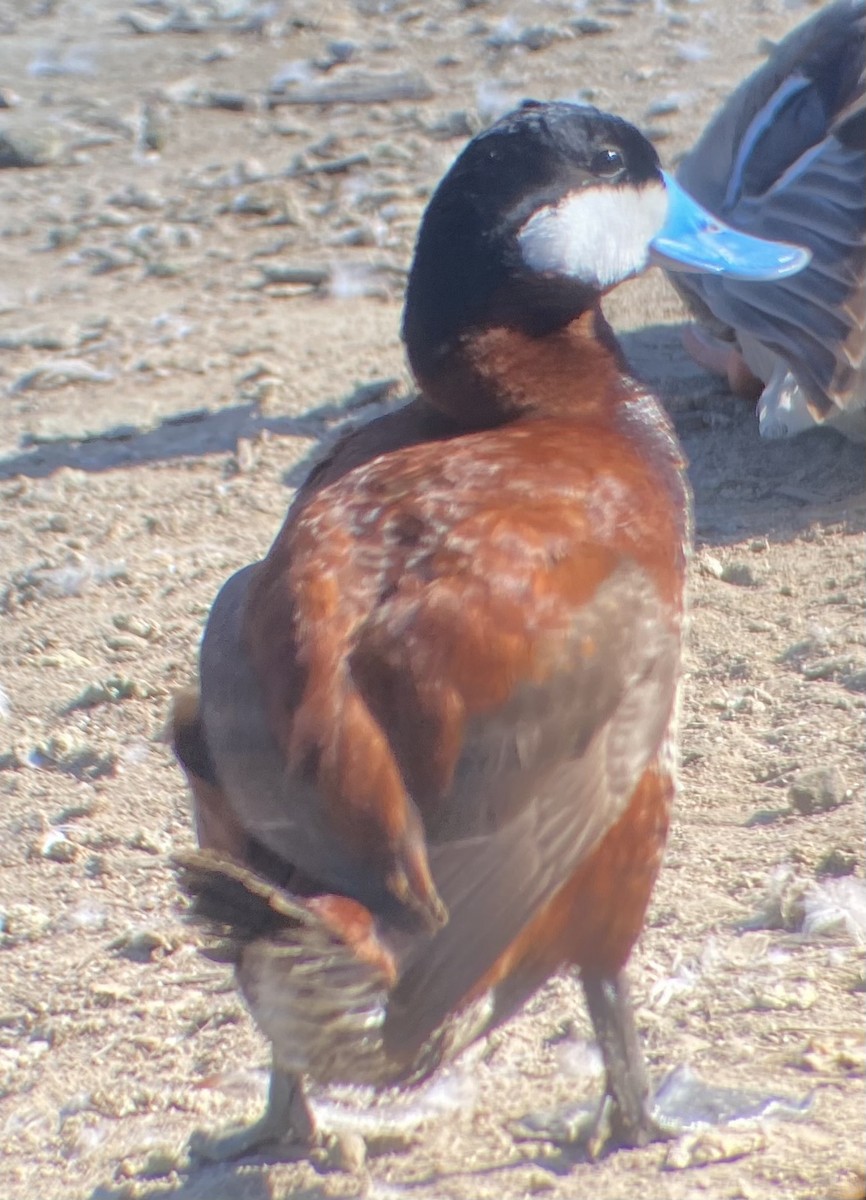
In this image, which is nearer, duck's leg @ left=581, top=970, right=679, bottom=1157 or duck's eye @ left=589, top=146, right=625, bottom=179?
duck's leg @ left=581, top=970, right=679, bottom=1157

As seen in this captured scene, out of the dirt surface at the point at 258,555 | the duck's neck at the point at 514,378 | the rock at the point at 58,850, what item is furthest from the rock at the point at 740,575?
the rock at the point at 58,850

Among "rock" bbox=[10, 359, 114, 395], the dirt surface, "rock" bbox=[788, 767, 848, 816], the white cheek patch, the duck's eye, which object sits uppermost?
the duck's eye

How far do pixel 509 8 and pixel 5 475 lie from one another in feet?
19.1

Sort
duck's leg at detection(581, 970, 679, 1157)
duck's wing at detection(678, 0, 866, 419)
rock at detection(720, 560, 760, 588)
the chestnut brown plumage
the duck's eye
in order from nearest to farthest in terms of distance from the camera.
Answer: the chestnut brown plumage → duck's leg at detection(581, 970, 679, 1157) → the duck's eye → rock at detection(720, 560, 760, 588) → duck's wing at detection(678, 0, 866, 419)

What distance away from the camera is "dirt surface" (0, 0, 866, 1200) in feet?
9.52

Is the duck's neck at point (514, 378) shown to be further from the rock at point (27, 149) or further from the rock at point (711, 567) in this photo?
the rock at point (27, 149)

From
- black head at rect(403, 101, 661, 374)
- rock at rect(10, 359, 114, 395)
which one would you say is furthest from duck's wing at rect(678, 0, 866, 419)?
rock at rect(10, 359, 114, 395)

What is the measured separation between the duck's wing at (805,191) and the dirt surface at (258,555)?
0.46 m

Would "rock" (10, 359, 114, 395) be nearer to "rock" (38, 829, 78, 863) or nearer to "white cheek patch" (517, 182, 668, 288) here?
"rock" (38, 829, 78, 863)

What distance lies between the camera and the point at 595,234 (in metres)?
3.04

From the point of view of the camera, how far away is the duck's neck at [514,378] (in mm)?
2998

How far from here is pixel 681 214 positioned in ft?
11.2

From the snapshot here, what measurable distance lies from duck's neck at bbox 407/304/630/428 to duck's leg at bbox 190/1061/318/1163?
122 cm

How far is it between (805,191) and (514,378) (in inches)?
103
